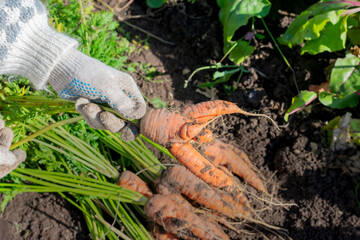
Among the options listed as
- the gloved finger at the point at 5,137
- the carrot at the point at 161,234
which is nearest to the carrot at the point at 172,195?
the carrot at the point at 161,234

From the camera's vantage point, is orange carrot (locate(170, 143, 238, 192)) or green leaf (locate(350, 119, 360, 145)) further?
green leaf (locate(350, 119, 360, 145))

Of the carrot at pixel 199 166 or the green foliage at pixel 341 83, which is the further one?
the green foliage at pixel 341 83

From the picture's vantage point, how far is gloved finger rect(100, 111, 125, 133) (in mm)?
1593

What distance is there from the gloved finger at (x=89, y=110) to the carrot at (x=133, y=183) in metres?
0.71

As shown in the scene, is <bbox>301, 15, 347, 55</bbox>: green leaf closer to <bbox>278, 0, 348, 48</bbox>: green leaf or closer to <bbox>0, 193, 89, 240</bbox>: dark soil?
<bbox>278, 0, 348, 48</bbox>: green leaf

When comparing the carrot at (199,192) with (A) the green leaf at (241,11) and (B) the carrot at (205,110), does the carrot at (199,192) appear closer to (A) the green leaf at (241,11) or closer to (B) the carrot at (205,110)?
(B) the carrot at (205,110)

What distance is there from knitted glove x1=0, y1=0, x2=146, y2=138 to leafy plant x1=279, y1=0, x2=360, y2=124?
1287 mm

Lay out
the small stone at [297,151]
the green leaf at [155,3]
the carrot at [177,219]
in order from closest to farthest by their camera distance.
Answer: the carrot at [177,219], the small stone at [297,151], the green leaf at [155,3]

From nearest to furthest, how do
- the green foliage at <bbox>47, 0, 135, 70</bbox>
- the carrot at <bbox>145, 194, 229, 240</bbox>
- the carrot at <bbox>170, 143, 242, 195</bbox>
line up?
the carrot at <bbox>170, 143, 242, 195</bbox> → the carrot at <bbox>145, 194, 229, 240</bbox> → the green foliage at <bbox>47, 0, 135, 70</bbox>

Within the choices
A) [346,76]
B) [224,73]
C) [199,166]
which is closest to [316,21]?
[346,76]

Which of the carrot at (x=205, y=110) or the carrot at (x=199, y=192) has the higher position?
the carrot at (x=205, y=110)

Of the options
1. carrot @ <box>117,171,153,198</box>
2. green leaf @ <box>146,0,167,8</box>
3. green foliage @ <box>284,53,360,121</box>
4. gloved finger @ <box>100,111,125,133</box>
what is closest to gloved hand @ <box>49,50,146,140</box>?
gloved finger @ <box>100,111,125,133</box>

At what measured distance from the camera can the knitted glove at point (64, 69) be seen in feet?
4.94

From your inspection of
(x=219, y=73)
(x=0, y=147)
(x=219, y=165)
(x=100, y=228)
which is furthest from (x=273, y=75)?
(x=0, y=147)
